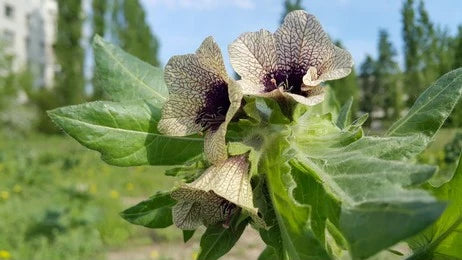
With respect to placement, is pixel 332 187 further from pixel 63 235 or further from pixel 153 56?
pixel 153 56

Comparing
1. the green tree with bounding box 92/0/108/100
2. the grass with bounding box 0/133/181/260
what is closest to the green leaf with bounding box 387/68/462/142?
the grass with bounding box 0/133/181/260

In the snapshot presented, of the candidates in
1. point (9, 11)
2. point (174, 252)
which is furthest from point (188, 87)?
point (9, 11)

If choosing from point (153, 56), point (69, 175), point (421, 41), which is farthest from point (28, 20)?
point (421, 41)

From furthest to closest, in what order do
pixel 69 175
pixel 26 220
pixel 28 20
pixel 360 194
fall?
pixel 28 20, pixel 69 175, pixel 26 220, pixel 360 194

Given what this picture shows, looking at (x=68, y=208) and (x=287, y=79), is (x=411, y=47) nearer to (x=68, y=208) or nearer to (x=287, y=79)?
(x=287, y=79)

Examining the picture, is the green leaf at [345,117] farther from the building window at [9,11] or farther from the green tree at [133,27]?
the building window at [9,11]

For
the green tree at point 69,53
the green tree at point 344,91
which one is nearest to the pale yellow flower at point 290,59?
the green tree at point 344,91
